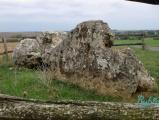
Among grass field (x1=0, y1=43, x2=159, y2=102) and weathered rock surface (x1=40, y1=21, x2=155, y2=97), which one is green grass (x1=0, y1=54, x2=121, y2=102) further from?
weathered rock surface (x1=40, y1=21, x2=155, y2=97)

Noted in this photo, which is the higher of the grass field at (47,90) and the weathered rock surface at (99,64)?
the weathered rock surface at (99,64)

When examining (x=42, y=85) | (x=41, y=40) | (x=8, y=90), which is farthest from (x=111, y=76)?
(x=41, y=40)

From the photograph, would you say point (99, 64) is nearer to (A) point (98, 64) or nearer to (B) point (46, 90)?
(A) point (98, 64)

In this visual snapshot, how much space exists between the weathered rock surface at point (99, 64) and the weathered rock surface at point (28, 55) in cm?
351

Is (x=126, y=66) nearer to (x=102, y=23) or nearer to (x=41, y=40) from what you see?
(x=102, y=23)

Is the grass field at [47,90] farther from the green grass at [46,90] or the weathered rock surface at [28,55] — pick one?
the weathered rock surface at [28,55]

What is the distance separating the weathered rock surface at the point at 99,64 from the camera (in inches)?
376

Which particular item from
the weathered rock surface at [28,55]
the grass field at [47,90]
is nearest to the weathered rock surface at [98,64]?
the grass field at [47,90]

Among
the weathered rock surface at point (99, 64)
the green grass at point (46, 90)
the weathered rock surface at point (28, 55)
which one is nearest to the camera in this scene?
the green grass at point (46, 90)

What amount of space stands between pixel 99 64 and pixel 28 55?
596cm

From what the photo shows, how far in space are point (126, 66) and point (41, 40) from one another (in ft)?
20.3

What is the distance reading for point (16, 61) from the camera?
1515 centimetres

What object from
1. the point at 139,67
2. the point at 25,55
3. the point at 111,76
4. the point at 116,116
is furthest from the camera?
the point at 25,55

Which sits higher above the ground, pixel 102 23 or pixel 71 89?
pixel 102 23
